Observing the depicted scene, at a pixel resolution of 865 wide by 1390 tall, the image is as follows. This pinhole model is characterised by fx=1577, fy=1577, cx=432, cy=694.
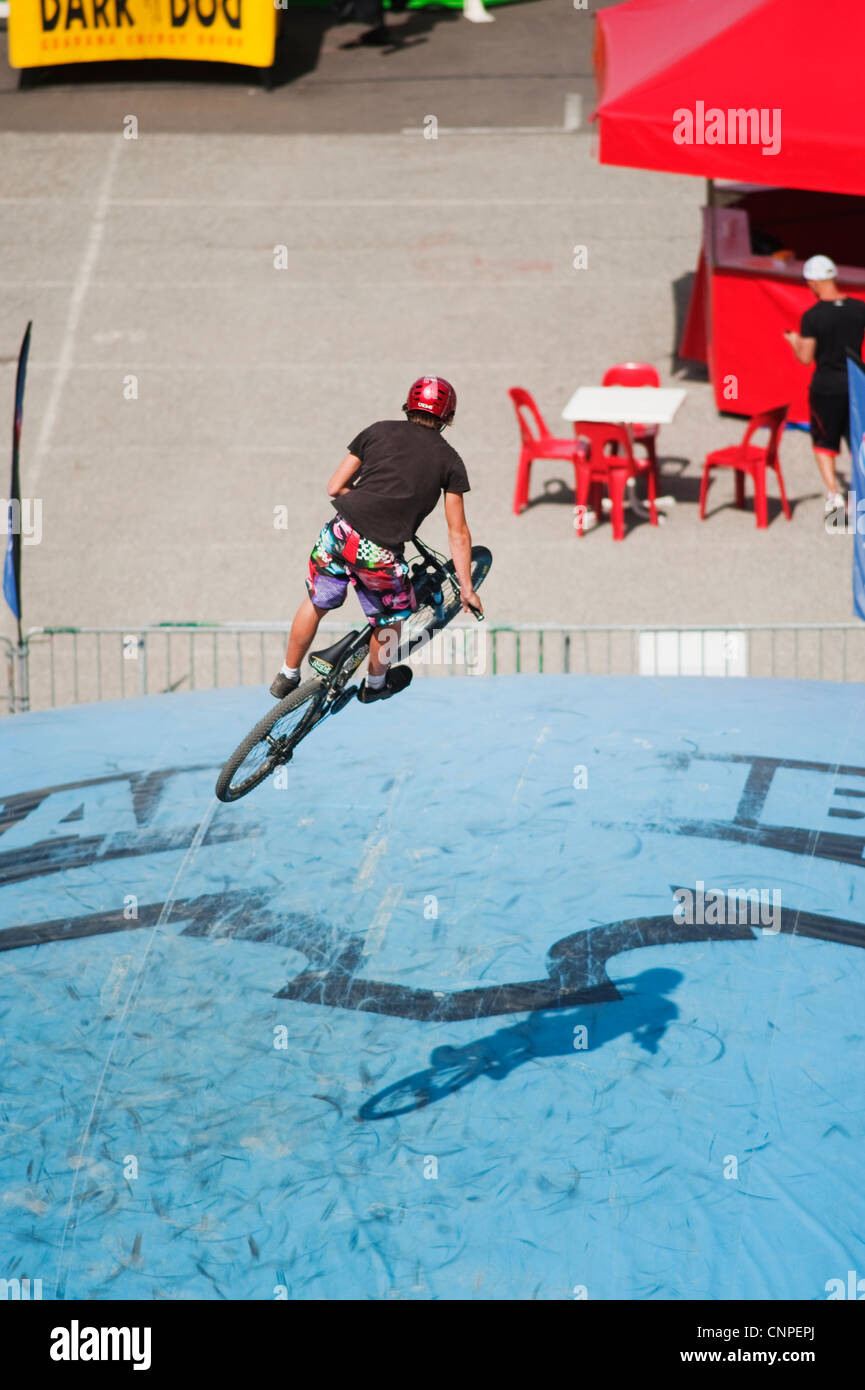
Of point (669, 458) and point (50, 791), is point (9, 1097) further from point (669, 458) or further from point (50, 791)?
point (669, 458)

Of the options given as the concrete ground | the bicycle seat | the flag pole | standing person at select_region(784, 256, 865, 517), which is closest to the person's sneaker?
the bicycle seat

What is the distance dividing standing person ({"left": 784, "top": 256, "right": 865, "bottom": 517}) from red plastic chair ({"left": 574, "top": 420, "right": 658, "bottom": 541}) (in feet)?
6.07

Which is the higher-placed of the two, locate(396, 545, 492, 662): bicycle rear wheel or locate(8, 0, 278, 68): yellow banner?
locate(8, 0, 278, 68): yellow banner

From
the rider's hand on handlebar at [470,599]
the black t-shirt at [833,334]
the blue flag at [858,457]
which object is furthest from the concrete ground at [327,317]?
the rider's hand on handlebar at [470,599]

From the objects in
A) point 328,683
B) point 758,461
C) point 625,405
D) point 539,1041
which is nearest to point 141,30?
point 625,405

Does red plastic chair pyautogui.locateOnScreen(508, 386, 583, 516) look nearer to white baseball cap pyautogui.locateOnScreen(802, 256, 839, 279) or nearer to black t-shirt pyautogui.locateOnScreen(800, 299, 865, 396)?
black t-shirt pyautogui.locateOnScreen(800, 299, 865, 396)

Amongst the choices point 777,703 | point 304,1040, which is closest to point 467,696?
point 777,703

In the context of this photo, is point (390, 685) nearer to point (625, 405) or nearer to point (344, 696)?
point (344, 696)

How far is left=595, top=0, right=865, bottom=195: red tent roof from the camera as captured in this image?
16.0 m

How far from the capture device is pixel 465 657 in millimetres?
14266

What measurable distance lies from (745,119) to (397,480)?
1049 cm

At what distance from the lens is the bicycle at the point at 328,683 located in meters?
8.31

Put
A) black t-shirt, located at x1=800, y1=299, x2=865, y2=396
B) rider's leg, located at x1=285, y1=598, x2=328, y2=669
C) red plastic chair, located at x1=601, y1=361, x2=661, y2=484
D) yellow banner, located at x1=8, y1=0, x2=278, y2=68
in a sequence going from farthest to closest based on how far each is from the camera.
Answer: yellow banner, located at x1=8, y1=0, x2=278, y2=68 < red plastic chair, located at x1=601, y1=361, x2=661, y2=484 < black t-shirt, located at x1=800, y1=299, x2=865, y2=396 < rider's leg, located at x1=285, y1=598, x2=328, y2=669

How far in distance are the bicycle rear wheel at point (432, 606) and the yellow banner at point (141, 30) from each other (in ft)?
65.5
